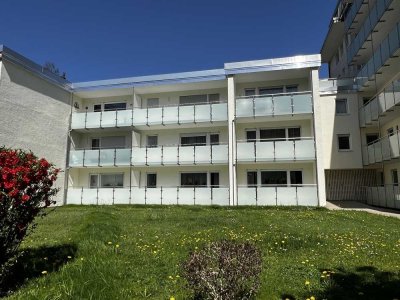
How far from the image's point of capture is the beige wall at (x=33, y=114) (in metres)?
21.3

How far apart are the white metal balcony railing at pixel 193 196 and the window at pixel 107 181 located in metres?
1.93

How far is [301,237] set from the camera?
31.3ft

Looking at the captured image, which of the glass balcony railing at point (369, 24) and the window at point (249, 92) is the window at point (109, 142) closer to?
the window at point (249, 92)

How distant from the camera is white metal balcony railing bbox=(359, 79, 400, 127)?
1973 cm

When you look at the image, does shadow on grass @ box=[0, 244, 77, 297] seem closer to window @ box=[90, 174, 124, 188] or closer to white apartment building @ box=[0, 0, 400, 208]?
white apartment building @ box=[0, 0, 400, 208]

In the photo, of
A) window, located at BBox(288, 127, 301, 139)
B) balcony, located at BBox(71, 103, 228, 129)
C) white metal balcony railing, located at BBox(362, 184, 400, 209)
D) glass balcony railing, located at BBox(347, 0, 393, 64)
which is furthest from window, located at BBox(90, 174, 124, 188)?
glass balcony railing, located at BBox(347, 0, 393, 64)

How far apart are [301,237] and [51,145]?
70.1ft

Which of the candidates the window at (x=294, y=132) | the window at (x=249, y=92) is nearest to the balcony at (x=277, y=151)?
the window at (x=294, y=132)

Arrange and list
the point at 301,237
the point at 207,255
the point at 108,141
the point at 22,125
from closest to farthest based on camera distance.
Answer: the point at 207,255
the point at 301,237
the point at 22,125
the point at 108,141

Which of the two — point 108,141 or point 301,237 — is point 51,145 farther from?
point 301,237

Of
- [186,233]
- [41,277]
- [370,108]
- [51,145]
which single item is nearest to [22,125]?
[51,145]

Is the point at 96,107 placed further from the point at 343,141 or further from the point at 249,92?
the point at 343,141

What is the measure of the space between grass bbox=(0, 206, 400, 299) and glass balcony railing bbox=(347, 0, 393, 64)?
53.8ft

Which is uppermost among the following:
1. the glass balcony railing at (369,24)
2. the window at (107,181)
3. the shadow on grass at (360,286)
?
the glass balcony railing at (369,24)
